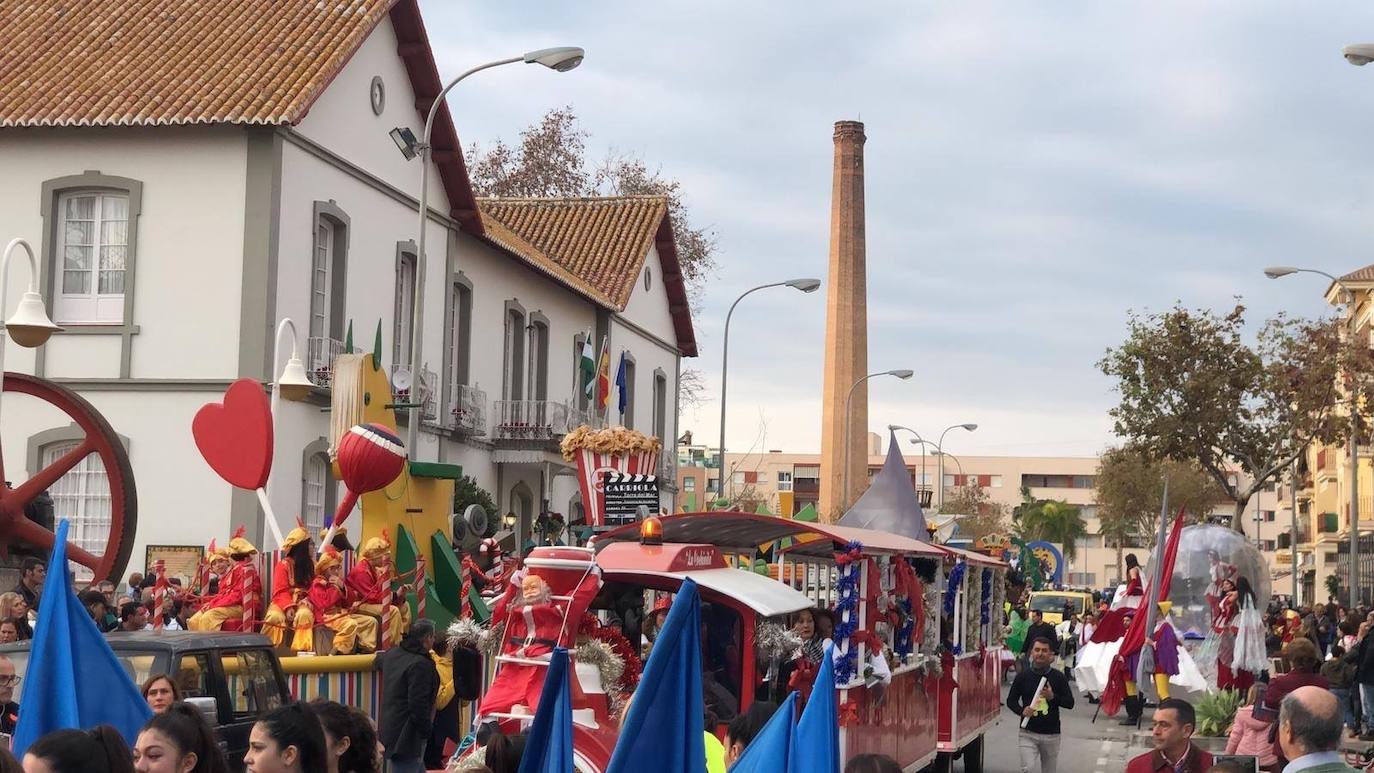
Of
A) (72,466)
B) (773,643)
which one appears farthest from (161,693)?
(72,466)

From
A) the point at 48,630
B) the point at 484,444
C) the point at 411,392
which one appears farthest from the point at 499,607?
the point at 484,444

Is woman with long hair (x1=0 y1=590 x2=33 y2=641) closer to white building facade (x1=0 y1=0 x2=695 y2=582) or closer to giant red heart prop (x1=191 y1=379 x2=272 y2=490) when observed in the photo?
giant red heart prop (x1=191 y1=379 x2=272 y2=490)

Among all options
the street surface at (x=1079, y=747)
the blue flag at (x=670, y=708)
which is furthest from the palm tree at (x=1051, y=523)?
the blue flag at (x=670, y=708)

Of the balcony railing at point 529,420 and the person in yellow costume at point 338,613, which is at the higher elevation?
the balcony railing at point 529,420

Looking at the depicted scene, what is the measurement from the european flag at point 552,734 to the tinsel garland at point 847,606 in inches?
297

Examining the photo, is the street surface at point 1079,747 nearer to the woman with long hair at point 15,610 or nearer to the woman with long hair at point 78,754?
the woman with long hair at point 15,610

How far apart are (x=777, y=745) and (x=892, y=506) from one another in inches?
574

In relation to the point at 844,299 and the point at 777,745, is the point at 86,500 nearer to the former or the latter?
the point at 777,745

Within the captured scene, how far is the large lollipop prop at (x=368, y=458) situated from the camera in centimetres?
1617

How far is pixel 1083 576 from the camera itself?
14138 cm

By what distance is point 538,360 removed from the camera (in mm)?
41094

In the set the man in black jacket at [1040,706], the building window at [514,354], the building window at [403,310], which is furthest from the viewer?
the building window at [514,354]

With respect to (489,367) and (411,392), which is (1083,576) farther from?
(411,392)

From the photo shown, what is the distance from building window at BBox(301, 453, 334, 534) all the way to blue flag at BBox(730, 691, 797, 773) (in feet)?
71.4
